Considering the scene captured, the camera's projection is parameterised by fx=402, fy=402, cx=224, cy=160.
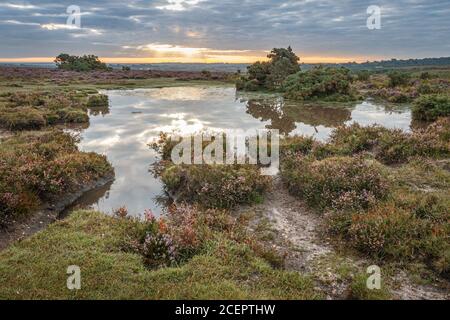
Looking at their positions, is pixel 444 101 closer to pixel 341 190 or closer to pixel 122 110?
pixel 341 190

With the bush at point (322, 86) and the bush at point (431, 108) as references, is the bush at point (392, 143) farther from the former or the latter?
the bush at point (322, 86)

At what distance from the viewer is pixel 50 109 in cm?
3203

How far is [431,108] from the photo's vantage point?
1233 inches

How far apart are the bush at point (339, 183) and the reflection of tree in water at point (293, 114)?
12.2m

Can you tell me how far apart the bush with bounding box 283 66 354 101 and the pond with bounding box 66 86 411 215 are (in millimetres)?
2486

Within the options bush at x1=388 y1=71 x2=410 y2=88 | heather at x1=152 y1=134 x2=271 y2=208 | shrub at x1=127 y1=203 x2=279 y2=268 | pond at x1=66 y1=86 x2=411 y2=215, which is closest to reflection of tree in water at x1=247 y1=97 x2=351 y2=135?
pond at x1=66 y1=86 x2=411 y2=215

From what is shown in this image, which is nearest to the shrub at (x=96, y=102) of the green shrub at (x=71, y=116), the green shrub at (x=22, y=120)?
the green shrub at (x=71, y=116)

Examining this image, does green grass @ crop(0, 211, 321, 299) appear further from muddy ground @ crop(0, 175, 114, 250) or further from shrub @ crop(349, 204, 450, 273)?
shrub @ crop(349, 204, 450, 273)

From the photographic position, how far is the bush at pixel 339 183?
39.0 ft

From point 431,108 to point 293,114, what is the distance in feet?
35.6

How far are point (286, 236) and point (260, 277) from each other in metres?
2.70

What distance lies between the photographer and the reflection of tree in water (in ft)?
99.1

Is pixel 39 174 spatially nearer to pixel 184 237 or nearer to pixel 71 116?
pixel 184 237
